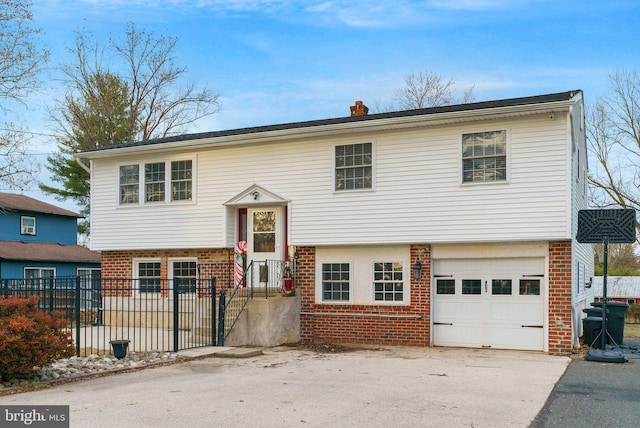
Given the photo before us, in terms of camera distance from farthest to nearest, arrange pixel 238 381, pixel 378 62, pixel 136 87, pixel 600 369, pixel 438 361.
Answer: pixel 136 87
pixel 378 62
pixel 438 361
pixel 600 369
pixel 238 381

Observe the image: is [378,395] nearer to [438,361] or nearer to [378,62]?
[438,361]

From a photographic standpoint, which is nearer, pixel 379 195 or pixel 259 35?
pixel 379 195

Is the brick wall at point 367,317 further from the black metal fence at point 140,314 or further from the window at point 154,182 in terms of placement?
the window at point 154,182

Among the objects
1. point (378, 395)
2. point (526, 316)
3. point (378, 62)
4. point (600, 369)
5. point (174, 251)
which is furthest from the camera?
point (378, 62)

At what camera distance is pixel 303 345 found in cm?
1541

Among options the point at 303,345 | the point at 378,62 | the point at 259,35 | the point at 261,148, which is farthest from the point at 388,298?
the point at 378,62

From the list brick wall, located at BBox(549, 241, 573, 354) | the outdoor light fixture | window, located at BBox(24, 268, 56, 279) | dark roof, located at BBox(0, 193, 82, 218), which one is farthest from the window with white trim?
dark roof, located at BBox(0, 193, 82, 218)

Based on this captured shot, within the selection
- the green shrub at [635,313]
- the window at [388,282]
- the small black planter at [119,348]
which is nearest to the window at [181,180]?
the window at [388,282]

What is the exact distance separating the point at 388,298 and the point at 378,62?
30.9ft

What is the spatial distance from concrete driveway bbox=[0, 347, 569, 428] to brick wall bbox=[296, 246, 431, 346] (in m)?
2.36

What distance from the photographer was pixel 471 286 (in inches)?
580

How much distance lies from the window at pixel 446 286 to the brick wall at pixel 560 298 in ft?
7.23

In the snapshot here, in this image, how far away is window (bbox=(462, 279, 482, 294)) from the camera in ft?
48.1

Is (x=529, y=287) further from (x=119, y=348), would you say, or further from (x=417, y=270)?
(x=119, y=348)
